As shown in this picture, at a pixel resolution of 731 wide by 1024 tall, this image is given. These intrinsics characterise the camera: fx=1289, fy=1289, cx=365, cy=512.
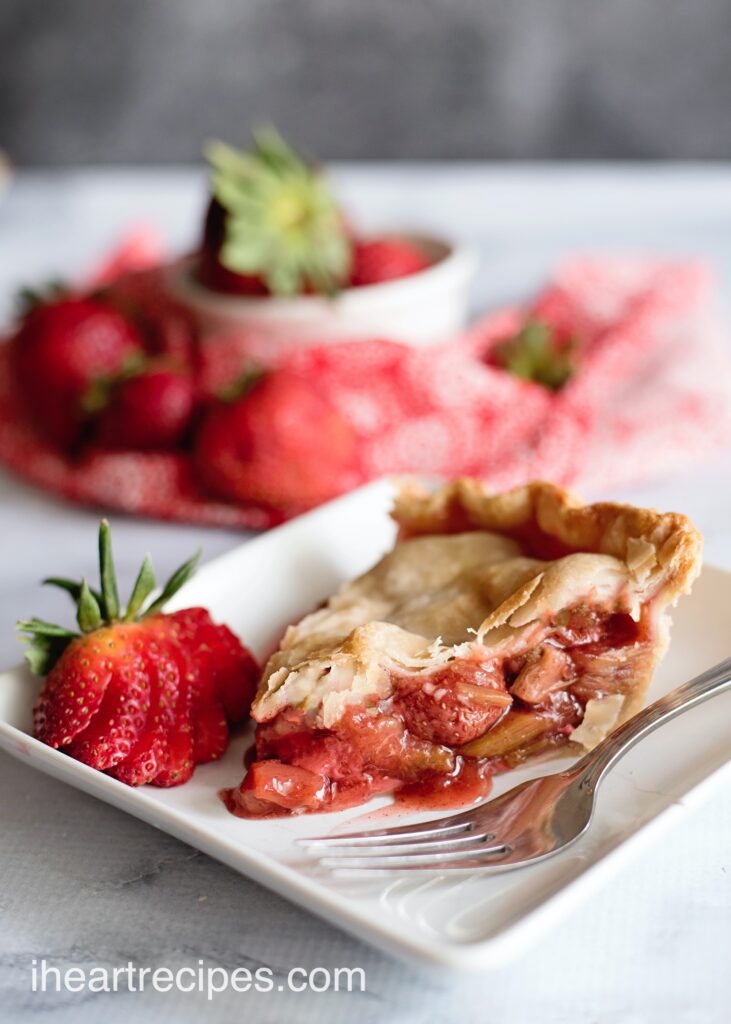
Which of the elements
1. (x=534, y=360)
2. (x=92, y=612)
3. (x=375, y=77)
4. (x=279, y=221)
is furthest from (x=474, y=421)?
(x=375, y=77)

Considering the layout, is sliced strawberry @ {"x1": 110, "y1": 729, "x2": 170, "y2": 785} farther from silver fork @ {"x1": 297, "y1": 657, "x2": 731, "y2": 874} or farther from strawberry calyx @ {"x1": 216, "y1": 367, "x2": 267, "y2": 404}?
strawberry calyx @ {"x1": 216, "y1": 367, "x2": 267, "y2": 404}

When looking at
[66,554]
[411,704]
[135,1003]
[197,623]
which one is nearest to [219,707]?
[197,623]

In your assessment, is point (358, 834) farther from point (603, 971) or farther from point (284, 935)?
point (603, 971)

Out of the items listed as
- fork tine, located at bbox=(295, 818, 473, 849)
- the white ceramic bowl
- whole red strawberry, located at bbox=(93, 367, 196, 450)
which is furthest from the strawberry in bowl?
fork tine, located at bbox=(295, 818, 473, 849)

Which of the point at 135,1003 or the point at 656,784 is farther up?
the point at 656,784

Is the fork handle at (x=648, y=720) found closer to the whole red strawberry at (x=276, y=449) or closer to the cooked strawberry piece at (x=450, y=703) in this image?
the cooked strawberry piece at (x=450, y=703)

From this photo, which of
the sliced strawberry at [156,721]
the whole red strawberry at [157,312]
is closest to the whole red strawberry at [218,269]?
the whole red strawberry at [157,312]

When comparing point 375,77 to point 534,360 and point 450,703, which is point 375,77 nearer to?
point 534,360
